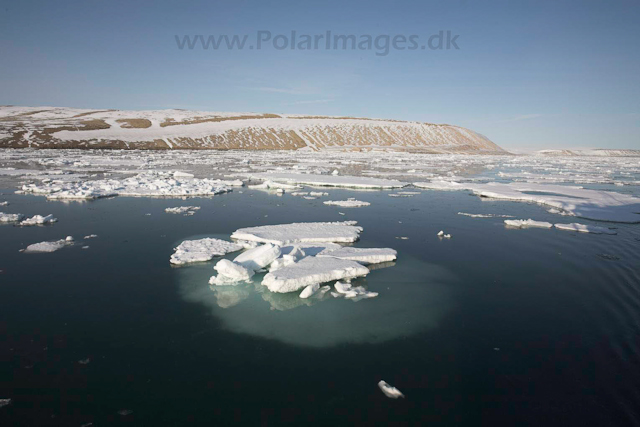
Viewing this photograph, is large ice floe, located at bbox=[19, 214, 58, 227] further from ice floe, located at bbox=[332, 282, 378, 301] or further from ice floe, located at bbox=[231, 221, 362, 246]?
ice floe, located at bbox=[332, 282, 378, 301]

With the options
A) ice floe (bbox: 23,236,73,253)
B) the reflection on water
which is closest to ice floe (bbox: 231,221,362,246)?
the reflection on water

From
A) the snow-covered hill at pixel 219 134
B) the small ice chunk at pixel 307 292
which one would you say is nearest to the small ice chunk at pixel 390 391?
the small ice chunk at pixel 307 292

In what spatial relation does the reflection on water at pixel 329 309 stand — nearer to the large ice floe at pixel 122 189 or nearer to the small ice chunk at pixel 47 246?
the small ice chunk at pixel 47 246

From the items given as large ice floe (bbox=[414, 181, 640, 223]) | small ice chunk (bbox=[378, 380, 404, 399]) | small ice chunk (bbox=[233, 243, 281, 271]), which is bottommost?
small ice chunk (bbox=[378, 380, 404, 399])

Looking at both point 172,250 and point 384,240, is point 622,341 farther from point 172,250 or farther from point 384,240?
point 172,250

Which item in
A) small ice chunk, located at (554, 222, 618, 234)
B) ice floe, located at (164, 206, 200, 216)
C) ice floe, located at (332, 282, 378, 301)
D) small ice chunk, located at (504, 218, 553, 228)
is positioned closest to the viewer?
ice floe, located at (332, 282, 378, 301)

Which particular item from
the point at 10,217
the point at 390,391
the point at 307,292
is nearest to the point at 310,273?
the point at 307,292

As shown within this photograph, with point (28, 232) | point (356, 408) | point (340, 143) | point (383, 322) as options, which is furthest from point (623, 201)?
point (340, 143)
